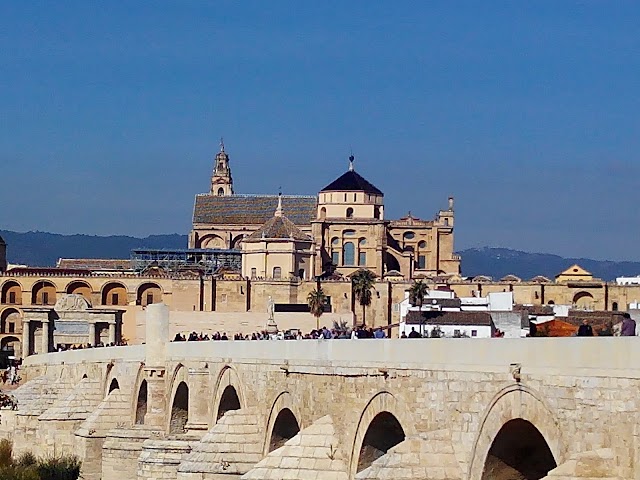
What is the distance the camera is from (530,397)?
14617 mm

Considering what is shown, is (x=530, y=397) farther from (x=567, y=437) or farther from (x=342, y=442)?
(x=342, y=442)

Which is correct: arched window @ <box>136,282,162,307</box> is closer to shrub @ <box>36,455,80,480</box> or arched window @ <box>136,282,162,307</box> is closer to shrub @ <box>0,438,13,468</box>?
shrub @ <box>0,438,13,468</box>

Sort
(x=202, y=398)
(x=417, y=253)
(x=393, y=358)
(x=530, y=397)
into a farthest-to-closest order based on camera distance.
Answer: (x=417, y=253) < (x=202, y=398) < (x=393, y=358) < (x=530, y=397)

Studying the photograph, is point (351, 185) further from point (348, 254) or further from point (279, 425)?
point (279, 425)

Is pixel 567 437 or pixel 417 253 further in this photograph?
pixel 417 253

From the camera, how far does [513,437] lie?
50.5 feet

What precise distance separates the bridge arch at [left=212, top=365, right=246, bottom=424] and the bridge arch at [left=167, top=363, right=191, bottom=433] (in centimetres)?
348

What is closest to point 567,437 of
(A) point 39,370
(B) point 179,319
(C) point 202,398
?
(C) point 202,398

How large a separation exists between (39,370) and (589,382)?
158 feet

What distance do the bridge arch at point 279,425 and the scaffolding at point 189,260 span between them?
8107cm

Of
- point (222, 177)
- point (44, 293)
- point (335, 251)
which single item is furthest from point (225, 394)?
point (222, 177)

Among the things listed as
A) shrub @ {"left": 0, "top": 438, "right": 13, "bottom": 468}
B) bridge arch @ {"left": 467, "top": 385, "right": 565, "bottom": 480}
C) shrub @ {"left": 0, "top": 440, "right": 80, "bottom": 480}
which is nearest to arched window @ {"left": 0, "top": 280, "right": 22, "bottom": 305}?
shrub @ {"left": 0, "top": 438, "right": 13, "bottom": 468}

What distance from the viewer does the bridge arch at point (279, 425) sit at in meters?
25.1

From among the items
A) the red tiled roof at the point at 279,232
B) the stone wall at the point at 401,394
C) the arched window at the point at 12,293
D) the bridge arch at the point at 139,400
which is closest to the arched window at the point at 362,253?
the red tiled roof at the point at 279,232
